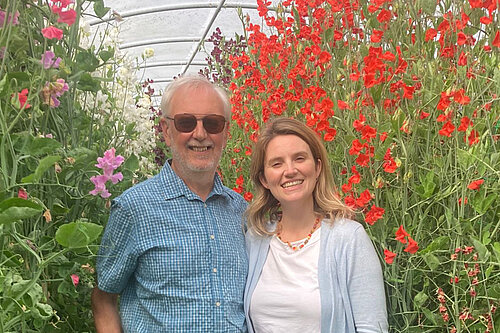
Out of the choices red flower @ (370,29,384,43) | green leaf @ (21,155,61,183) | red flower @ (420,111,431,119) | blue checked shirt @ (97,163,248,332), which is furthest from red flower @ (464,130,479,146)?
green leaf @ (21,155,61,183)

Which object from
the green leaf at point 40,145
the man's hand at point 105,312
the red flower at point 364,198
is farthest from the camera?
the man's hand at point 105,312

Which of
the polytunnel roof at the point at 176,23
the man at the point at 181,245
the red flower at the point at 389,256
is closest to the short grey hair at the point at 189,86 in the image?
the man at the point at 181,245

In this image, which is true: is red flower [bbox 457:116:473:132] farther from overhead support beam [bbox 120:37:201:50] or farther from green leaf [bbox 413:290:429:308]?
overhead support beam [bbox 120:37:201:50]

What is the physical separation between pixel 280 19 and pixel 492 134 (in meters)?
1.08

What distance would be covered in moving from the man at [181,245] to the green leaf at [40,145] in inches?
15.3

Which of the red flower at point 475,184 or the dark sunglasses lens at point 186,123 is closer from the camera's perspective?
the red flower at point 475,184

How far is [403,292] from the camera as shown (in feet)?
4.50

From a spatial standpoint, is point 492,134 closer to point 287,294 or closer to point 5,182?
point 287,294

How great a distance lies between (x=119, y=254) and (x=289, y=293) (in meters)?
0.47

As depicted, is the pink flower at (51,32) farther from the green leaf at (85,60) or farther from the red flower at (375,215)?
the red flower at (375,215)

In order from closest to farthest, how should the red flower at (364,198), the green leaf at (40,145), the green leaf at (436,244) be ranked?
the green leaf at (40,145), the green leaf at (436,244), the red flower at (364,198)

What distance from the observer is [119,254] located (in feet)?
5.13

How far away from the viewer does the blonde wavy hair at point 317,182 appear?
1.62 metres

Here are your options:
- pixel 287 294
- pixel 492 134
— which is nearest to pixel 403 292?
pixel 287 294
